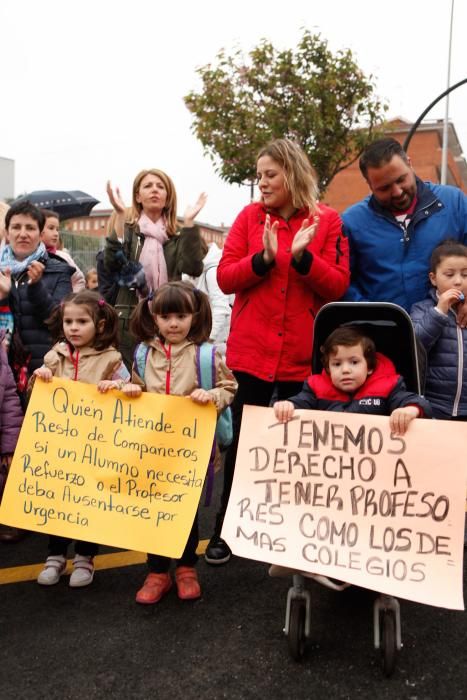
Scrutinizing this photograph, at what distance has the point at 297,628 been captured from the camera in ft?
7.50

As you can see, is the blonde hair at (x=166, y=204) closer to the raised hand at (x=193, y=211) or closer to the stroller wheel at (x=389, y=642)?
the raised hand at (x=193, y=211)

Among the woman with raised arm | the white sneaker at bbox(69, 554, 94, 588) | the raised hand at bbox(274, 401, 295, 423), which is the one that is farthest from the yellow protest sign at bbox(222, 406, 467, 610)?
the woman with raised arm

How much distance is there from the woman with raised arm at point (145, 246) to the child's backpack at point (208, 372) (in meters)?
0.53

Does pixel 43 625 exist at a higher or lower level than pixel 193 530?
lower

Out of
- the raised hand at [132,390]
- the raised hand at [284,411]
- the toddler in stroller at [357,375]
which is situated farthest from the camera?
the raised hand at [132,390]

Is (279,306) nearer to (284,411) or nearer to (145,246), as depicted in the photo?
(284,411)

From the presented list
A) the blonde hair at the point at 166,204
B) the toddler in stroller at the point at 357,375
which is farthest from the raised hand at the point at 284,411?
the blonde hair at the point at 166,204

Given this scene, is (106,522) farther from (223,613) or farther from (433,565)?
(433,565)

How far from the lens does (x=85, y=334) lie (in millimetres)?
3059

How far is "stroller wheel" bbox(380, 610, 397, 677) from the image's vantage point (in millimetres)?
2217

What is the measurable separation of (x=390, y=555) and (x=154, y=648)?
3.25 ft

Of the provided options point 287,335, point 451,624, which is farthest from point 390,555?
point 287,335

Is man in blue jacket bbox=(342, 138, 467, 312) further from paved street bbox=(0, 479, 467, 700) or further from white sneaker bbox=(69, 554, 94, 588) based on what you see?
white sneaker bbox=(69, 554, 94, 588)

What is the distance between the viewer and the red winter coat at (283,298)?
9.78ft
